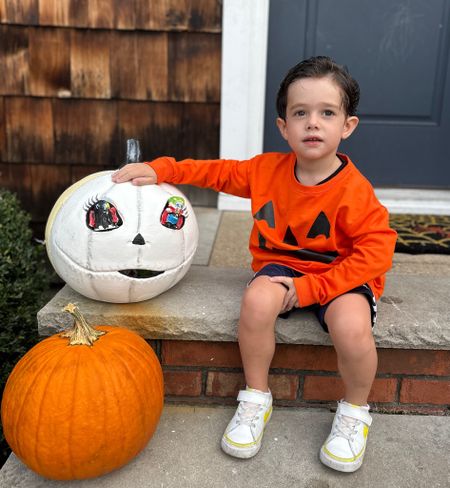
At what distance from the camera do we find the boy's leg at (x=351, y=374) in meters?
1.55

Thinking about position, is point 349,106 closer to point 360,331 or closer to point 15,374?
point 360,331

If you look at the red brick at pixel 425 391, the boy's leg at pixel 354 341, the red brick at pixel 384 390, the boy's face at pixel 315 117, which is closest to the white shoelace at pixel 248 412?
the boy's leg at pixel 354 341

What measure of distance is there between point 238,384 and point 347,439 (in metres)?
0.43

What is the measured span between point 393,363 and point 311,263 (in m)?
0.43

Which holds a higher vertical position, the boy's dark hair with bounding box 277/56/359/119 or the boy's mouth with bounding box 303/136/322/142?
the boy's dark hair with bounding box 277/56/359/119

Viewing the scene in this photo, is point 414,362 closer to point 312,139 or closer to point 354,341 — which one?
point 354,341

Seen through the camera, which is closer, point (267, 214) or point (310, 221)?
point (310, 221)

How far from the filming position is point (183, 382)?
6.14 ft

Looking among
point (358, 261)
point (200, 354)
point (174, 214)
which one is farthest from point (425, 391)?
point (174, 214)

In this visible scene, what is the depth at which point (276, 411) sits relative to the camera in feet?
6.05

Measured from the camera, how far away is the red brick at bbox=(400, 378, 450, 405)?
6.02ft

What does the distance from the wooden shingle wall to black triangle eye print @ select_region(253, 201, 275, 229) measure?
1.31m

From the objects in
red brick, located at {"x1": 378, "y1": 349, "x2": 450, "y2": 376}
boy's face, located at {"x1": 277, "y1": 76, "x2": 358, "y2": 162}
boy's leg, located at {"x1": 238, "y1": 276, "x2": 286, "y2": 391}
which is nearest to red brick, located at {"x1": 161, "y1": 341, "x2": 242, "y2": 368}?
boy's leg, located at {"x1": 238, "y1": 276, "x2": 286, "y2": 391}

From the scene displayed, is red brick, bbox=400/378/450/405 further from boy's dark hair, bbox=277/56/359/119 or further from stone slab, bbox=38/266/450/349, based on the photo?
boy's dark hair, bbox=277/56/359/119
